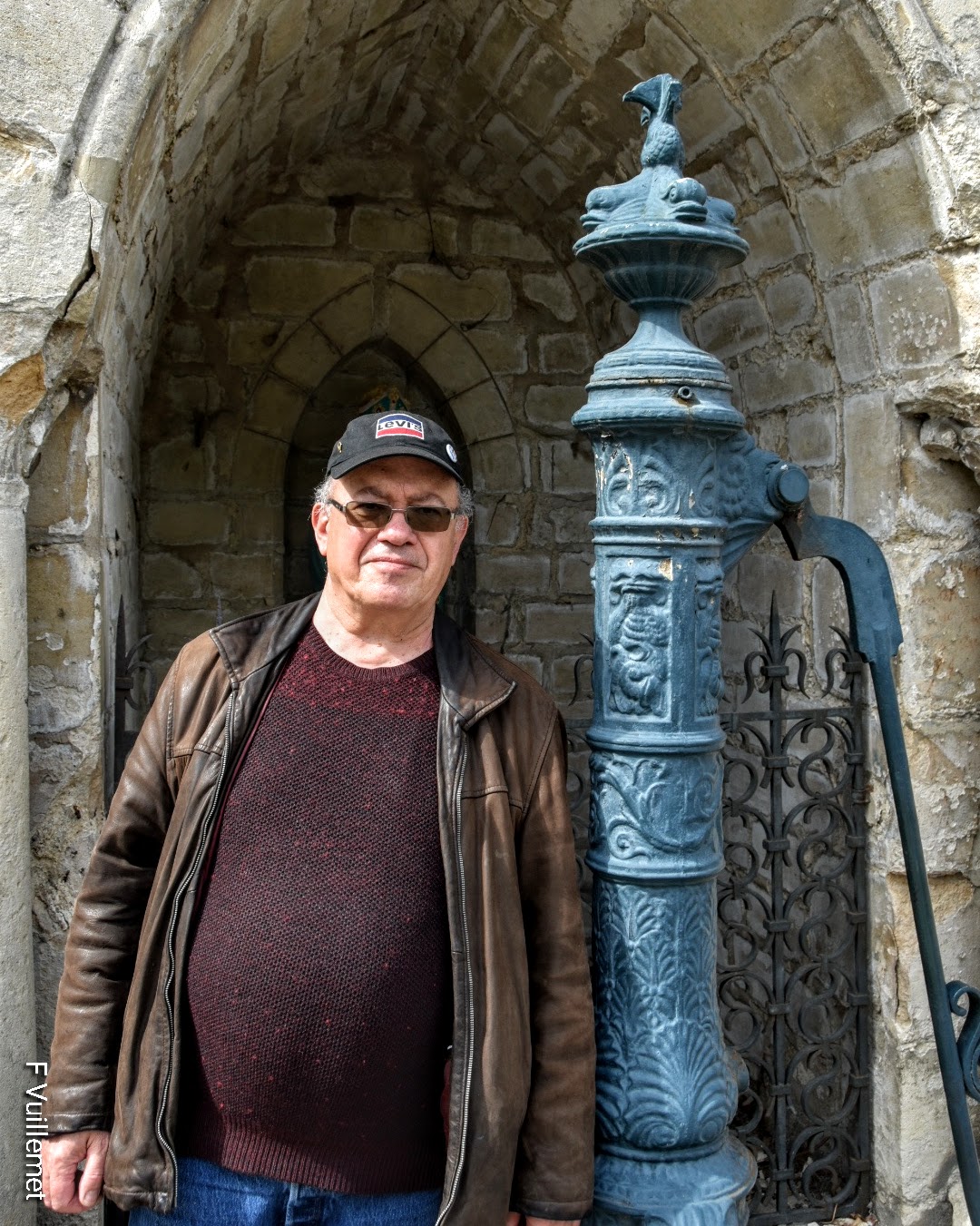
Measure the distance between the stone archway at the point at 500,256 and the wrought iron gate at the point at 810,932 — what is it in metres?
0.11

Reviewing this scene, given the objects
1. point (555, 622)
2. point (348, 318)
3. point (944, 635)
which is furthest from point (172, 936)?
point (348, 318)

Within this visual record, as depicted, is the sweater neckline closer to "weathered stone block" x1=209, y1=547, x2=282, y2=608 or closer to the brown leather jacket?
the brown leather jacket

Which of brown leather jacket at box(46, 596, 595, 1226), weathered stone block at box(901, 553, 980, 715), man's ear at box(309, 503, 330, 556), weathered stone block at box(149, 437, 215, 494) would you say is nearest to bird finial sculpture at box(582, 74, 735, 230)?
man's ear at box(309, 503, 330, 556)

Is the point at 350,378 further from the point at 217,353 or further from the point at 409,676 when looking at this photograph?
the point at 409,676

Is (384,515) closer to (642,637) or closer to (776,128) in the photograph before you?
(642,637)

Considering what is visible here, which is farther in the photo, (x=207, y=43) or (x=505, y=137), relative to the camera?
(x=505, y=137)

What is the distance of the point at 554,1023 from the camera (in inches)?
69.4

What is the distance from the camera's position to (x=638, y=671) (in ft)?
5.90

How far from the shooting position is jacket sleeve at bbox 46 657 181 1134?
6.04 feet

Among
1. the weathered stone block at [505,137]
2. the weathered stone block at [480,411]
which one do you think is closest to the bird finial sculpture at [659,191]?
the weathered stone block at [505,137]

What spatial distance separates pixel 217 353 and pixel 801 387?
2.41 meters

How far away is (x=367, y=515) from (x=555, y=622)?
Result: 312 centimetres

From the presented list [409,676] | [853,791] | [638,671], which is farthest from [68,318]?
[853,791]

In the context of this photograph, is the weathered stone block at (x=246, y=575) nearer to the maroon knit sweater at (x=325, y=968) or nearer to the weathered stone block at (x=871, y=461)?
the weathered stone block at (x=871, y=461)
